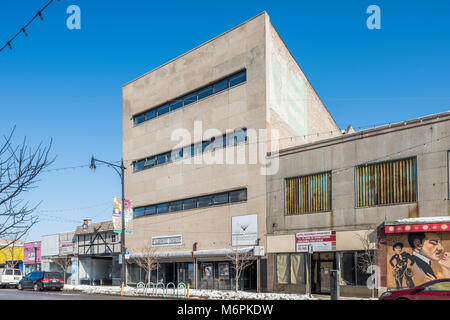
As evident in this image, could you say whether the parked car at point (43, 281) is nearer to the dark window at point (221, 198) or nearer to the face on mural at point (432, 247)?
the dark window at point (221, 198)

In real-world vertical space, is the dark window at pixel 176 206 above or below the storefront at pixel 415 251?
above

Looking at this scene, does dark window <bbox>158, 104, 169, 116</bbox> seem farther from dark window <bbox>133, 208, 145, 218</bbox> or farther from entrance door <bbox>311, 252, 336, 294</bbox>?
entrance door <bbox>311, 252, 336, 294</bbox>

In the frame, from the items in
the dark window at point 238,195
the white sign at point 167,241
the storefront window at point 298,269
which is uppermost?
the dark window at point 238,195

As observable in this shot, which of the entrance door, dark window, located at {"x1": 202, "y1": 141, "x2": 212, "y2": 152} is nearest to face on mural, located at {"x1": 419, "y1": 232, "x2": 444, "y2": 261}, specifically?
the entrance door

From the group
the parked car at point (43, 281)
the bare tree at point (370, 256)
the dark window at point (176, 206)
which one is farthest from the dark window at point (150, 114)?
the bare tree at point (370, 256)

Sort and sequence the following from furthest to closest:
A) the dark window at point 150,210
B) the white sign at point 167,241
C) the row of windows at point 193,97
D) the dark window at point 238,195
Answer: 1. the dark window at point 150,210
2. the white sign at point 167,241
3. the row of windows at point 193,97
4. the dark window at point 238,195

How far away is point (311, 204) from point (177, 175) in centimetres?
1350

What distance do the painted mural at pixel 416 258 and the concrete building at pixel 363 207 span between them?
0.05 m

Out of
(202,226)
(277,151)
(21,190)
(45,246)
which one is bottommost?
(45,246)

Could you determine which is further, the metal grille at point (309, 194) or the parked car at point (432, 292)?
the metal grille at point (309, 194)

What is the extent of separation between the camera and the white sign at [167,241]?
39.3 metres

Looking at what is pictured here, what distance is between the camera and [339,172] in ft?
97.6
